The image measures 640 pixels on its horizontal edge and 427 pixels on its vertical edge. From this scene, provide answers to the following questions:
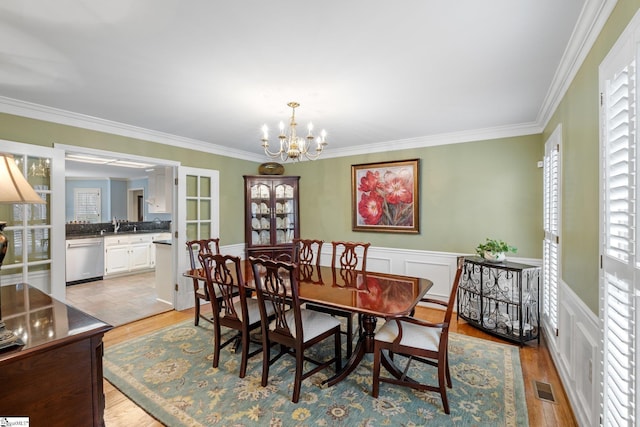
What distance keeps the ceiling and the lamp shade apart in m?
0.83

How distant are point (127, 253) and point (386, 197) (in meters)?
5.44

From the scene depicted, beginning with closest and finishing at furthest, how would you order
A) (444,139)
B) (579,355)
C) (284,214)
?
(579,355) < (444,139) < (284,214)

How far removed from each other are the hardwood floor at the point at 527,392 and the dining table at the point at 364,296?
3.20ft

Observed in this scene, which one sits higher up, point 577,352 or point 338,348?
point 577,352

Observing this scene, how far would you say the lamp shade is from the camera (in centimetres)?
134

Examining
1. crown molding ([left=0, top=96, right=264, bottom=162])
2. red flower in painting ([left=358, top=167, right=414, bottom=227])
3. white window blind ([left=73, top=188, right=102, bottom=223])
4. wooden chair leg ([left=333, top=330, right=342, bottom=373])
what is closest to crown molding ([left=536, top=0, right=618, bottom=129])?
red flower in painting ([left=358, top=167, right=414, bottom=227])

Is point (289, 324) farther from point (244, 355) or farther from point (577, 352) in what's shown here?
point (577, 352)

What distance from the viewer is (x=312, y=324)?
235 cm

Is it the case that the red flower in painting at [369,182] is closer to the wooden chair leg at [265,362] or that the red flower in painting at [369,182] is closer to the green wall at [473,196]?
the green wall at [473,196]

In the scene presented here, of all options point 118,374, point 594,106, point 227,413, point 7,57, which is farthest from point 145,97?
point 594,106

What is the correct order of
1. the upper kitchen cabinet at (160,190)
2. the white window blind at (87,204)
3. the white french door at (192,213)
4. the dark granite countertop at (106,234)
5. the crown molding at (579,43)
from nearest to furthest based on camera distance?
the crown molding at (579,43)
the white french door at (192,213)
the upper kitchen cabinet at (160,190)
the dark granite countertop at (106,234)
the white window blind at (87,204)

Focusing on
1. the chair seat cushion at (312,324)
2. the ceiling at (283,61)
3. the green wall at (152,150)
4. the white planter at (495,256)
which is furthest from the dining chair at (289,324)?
the green wall at (152,150)

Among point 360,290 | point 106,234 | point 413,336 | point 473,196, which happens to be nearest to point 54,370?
point 360,290

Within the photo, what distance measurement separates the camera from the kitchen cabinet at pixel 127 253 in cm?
592
